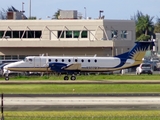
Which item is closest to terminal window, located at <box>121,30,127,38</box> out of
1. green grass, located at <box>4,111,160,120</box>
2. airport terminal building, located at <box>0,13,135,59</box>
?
airport terminal building, located at <box>0,13,135,59</box>

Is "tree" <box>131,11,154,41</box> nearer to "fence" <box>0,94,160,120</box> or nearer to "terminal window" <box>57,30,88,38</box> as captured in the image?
"terminal window" <box>57,30,88,38</box>

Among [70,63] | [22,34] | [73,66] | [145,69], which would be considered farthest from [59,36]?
[73,66]

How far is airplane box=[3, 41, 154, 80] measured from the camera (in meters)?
59.2

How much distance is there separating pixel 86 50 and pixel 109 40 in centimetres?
351

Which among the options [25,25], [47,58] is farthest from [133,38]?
[47,58]

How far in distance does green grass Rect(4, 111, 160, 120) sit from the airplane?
107 feet

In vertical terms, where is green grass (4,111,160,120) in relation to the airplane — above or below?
below

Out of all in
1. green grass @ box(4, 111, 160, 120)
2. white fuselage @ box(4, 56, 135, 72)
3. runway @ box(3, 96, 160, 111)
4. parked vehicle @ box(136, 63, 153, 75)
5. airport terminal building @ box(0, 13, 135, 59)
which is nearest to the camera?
green grass @ box(4, 111, 160, 120)

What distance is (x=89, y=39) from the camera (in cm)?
7869

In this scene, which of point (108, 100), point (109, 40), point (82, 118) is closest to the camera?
point (82, 118)

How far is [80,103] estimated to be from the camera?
89.8 ft

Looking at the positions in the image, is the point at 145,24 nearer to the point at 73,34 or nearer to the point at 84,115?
the point at 73,34

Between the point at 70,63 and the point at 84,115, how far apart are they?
38.5 meters

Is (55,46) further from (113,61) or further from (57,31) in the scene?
(113,61)
